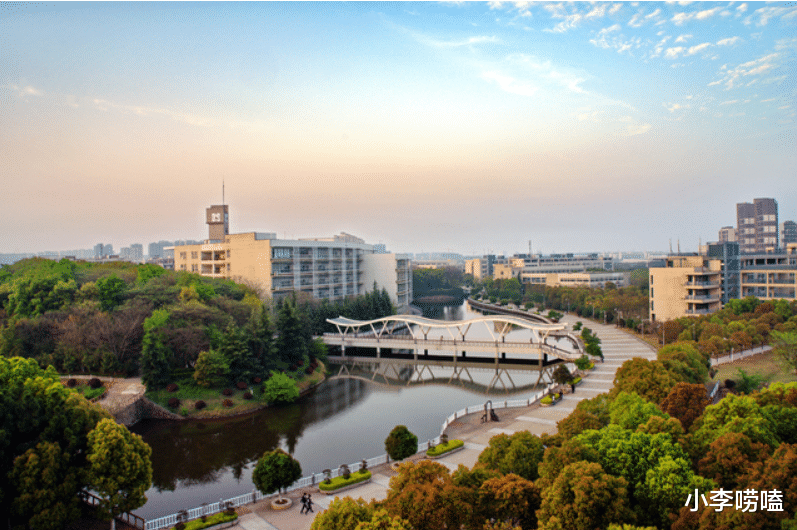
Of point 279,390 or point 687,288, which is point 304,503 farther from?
point 687,288

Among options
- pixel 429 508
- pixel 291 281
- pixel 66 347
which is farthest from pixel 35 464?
Answer: pixel 291 281

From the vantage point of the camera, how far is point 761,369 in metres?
29.5

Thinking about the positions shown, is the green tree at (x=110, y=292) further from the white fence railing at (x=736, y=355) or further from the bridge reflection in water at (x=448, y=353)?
the white fence railing at (x=736, y=355)

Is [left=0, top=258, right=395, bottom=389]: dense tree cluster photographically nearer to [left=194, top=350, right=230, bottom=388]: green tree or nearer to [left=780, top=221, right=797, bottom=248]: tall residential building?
[left=194, top=350, right=230, bottom=388]: green tree

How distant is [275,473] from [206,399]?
1497 centimetres

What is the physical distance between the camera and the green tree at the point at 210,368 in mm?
28953

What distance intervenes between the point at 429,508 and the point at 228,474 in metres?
13.0

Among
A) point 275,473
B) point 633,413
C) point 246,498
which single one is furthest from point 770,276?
point 246,498

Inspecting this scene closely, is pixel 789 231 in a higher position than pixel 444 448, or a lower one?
higher

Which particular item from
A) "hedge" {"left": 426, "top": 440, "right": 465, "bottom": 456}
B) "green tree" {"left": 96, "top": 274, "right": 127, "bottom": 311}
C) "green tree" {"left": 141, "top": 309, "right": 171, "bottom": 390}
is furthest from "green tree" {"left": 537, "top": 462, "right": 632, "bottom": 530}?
"green tree" {"left": 96, "top": 274, "right": 127, "bottom": 311}

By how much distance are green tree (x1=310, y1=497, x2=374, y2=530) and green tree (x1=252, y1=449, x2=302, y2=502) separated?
6.04 meters

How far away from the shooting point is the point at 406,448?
58.4 feet

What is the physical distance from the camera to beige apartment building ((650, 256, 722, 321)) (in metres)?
46.2

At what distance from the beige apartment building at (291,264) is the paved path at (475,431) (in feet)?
101
